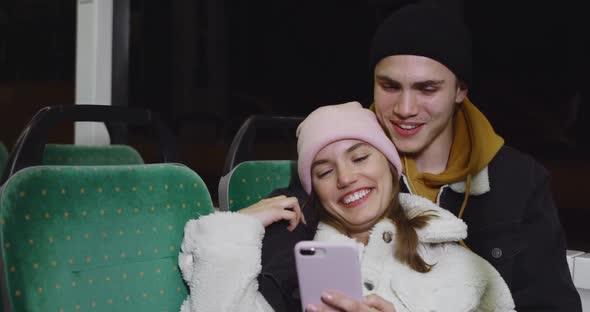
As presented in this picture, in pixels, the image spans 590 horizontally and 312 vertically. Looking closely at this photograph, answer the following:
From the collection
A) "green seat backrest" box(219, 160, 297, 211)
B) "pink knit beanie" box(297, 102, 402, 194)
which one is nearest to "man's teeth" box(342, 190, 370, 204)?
"pink knit beanie" box(297, 102, 402, 194)

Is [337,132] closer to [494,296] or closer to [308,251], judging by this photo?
[308,251]

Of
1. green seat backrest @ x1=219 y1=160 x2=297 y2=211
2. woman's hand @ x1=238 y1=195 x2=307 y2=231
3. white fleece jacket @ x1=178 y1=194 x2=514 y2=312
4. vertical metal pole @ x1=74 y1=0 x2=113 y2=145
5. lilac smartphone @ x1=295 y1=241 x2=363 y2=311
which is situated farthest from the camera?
vertical metal pole @ x1=74 y1=0 x2=113 y2=145

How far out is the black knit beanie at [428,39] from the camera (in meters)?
1.33

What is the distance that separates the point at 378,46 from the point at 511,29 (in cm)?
101

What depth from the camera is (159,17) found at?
3143 millimetres

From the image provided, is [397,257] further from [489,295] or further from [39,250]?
[39,250]

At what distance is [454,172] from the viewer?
143 cm

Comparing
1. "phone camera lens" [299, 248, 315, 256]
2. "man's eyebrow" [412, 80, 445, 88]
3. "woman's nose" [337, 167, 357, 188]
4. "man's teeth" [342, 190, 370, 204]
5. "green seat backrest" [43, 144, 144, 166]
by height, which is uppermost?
"man's eyebrow" [412, 80, 445, 88]

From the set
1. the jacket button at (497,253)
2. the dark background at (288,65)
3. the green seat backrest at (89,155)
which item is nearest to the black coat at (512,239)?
the jacket button at (497,253)

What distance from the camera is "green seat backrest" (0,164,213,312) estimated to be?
3.43 ft

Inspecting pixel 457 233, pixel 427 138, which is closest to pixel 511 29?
pixel 427 138

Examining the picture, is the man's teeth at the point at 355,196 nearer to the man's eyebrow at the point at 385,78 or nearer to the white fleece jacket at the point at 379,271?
the white fleece jacket at the point at 379,271

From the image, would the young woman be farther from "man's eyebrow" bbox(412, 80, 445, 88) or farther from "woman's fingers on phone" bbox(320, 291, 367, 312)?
"man's eyebrow" bbox(412, 80, 445, 88)

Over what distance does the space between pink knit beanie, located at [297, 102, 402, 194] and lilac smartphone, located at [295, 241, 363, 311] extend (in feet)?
1.03
